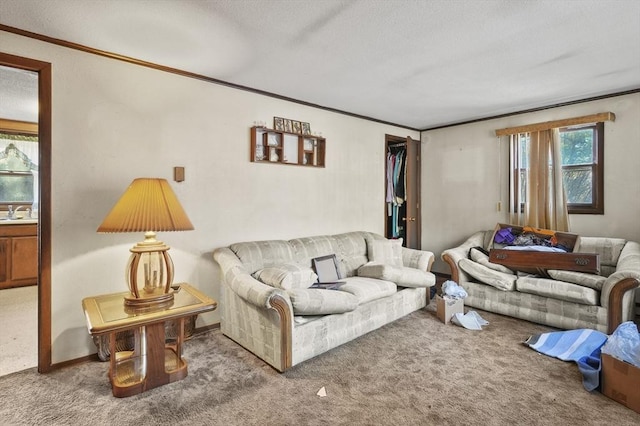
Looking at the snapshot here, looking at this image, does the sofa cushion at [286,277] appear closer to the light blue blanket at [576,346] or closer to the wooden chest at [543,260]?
the light blue blanket at [576,346]

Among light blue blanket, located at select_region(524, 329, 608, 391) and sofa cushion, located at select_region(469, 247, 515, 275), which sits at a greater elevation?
sofa cushion, located at select_region(469, 247, 515, 275)

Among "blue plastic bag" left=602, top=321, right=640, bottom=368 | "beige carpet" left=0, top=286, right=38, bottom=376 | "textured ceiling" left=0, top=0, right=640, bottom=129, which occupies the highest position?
"textured ceiling" left=0, top=0, right=640, bottom=129

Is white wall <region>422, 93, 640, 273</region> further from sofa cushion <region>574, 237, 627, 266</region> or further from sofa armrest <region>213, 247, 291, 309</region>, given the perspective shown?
sofa armrest <region>213, 247, 291, 309</region>

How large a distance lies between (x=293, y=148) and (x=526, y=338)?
3046mm

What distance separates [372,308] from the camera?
120 inches

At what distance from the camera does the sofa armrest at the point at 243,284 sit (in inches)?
89.9

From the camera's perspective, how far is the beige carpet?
2526 millimetres

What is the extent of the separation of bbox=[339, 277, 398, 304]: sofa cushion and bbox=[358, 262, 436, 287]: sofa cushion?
7 cm

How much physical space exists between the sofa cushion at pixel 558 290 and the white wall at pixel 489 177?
1.21 metres

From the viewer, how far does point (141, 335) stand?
2.36 m

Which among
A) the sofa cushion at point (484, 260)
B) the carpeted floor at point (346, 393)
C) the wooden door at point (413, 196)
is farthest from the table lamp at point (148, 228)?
the wooden door at point (413, 196)

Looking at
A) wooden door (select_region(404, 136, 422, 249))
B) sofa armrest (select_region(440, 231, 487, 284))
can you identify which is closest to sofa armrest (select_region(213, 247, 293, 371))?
sofa armrest (select_region(440, 231, 487, 284))

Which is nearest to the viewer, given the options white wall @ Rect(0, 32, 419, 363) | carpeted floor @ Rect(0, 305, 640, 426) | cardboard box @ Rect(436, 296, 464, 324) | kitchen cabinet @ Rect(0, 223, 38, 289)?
carpeted floor @ Rect(0, 305, 640, 426)

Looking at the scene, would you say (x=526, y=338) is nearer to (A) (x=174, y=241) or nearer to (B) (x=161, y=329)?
(B) (x=161, y=329)
